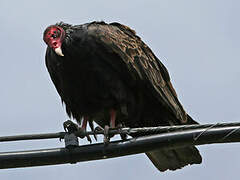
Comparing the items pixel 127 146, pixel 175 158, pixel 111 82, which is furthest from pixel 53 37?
pixel 127 146

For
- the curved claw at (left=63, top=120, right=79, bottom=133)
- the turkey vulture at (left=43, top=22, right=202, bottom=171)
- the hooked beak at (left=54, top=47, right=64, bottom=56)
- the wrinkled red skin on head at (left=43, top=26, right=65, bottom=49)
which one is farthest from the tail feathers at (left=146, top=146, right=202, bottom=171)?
the wrinkled red skin on head at (left=43, top=26, right=65, bottom=49)

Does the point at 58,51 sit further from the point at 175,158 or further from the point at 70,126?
the point at 175,158

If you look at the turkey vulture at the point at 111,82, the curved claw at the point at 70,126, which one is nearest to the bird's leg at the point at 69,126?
the curved claw at the point at 70,126

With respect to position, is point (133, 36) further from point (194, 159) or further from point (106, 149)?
point (106, 149)

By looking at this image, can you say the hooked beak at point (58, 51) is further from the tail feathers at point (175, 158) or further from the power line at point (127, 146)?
the power line at point (127, 146)

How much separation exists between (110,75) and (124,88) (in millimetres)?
187

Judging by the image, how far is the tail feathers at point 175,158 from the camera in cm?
595

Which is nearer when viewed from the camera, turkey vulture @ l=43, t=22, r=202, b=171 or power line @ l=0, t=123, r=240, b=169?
power line @ l=0, t=123, r=240, b=169

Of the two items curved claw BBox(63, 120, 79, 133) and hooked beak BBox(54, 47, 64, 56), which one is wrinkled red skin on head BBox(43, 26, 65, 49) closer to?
hooked beak BBox(54, 47, 64, 56)

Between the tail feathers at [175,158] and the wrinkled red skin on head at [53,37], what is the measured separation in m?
1.46

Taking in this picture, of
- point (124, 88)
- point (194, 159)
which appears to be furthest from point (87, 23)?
point (194, 159)

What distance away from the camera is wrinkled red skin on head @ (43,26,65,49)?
21.0 feet

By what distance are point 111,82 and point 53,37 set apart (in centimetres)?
79

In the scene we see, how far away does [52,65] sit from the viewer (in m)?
6.47
